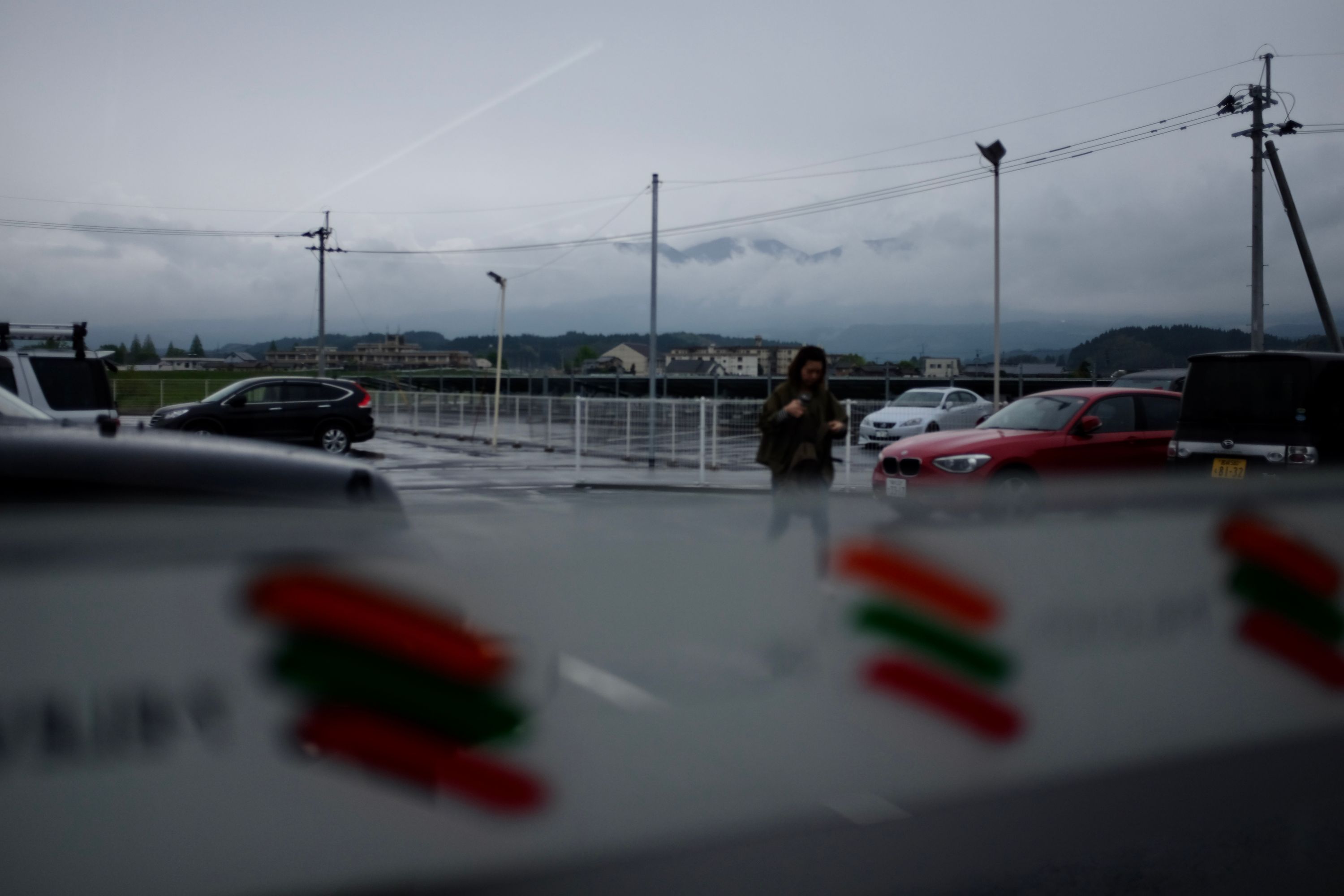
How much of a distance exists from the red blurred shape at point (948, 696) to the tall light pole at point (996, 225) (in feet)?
65.1

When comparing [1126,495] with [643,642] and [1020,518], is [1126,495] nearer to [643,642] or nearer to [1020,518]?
[1020,518]

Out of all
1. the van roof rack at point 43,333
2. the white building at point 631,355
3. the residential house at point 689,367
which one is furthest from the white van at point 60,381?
the white building at point 631,355

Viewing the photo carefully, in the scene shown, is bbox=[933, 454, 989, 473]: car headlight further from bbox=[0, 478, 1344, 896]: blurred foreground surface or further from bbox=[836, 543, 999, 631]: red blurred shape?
bbox=[836, 543, 999, 631]: red blurred shape

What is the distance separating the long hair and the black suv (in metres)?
16.3

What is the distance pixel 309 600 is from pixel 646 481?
15.7 metres

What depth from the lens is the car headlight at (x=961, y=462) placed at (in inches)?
426

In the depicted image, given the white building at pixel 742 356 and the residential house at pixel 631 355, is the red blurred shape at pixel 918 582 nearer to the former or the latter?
the white building at pixel 742 356

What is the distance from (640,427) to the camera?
21.5m

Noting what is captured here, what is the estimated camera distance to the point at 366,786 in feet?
7.54

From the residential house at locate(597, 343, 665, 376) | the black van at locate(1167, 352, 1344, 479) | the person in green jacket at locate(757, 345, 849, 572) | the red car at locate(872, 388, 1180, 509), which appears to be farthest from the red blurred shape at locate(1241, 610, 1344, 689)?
the residential house at locate(597, 343, 665, 376)

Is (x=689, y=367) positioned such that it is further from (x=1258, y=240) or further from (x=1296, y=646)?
(x=1296, y=646)

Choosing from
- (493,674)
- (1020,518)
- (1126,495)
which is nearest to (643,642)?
(493,674)

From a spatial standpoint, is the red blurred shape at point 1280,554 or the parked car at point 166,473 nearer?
the parked car at point 166,473

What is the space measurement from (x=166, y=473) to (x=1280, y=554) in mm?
3759
